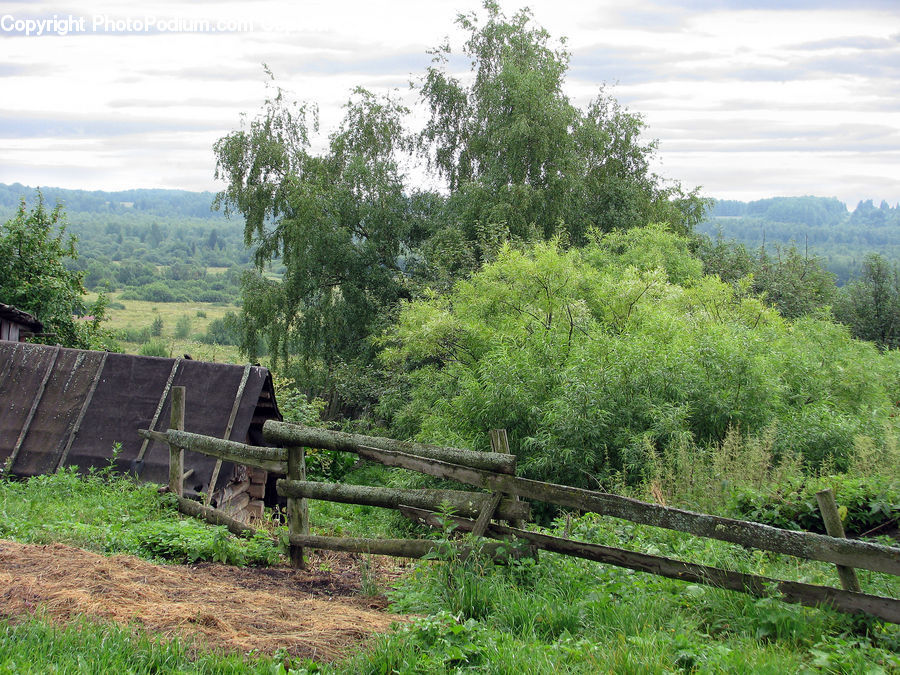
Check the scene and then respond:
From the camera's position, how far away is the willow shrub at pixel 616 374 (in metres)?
11.0

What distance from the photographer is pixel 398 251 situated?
91.5 ft

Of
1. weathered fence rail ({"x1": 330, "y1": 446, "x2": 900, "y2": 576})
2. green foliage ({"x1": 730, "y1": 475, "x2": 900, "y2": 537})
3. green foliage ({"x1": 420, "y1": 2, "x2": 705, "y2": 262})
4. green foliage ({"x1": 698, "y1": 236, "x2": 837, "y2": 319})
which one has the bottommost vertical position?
green foliage ({"x1": 730, "y1": 475, "x2": 900, "y2": 537})

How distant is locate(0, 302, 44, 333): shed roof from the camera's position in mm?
19506

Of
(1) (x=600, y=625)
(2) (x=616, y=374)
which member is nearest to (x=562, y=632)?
(1) (x=600, y=625)

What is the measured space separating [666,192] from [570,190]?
7.09 m

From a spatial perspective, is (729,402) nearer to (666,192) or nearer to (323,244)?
(323,244)

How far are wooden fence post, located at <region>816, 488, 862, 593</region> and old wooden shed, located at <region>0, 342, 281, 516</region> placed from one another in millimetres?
8126

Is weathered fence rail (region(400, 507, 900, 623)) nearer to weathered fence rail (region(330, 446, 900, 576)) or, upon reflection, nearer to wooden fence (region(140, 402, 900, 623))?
wooden fence (region(140, 402, 900, 623))

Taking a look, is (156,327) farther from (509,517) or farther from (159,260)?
(509,517)

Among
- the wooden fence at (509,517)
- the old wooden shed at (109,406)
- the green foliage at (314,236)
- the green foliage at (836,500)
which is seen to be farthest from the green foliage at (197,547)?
the green foliage at (314,236)

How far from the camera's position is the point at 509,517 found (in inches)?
203

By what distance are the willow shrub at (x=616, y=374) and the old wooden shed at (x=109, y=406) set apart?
15.5ft

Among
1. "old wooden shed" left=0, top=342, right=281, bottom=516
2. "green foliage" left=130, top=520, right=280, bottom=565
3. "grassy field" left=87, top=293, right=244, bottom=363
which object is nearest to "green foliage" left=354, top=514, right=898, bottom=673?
"green foliage" left=130, top=520, right=280, bottom=565

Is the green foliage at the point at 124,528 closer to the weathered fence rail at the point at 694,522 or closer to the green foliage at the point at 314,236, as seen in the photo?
the weathered fence rail at the point at 694,522
